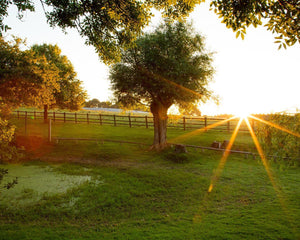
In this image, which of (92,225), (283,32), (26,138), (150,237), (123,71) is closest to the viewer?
(283,32)

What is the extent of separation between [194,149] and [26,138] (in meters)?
15.0

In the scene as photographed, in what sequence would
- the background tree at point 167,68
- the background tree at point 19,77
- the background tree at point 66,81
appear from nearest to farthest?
the background tree at point 19,77, the background tree at point 167,68, the background tree at point 66,81

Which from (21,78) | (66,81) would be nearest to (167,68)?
(21,78)

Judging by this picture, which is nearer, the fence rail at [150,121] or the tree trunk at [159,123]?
the tree trunk at [159,123]

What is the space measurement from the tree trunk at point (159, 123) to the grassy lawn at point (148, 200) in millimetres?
3377

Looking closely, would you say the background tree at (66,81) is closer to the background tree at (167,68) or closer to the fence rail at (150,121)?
the fence rail at (150,121)

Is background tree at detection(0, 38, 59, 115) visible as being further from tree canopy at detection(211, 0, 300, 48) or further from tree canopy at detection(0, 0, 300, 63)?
tree canopy at detection(211, 0, 300, 48)

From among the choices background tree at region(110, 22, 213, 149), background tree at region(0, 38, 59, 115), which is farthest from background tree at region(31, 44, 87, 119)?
background tree at region(0, 38, 59, 115)

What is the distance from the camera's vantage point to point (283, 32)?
18.5ft

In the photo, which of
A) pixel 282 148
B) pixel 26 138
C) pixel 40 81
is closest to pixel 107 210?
pixel 282 148

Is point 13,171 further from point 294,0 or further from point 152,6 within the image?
point 294,0

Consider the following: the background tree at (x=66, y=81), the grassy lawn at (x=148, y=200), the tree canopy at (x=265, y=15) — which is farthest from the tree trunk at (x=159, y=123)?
the background tree at (x=66, y=81)

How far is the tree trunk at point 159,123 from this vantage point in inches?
790

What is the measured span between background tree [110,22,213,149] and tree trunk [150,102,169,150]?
13 cm
